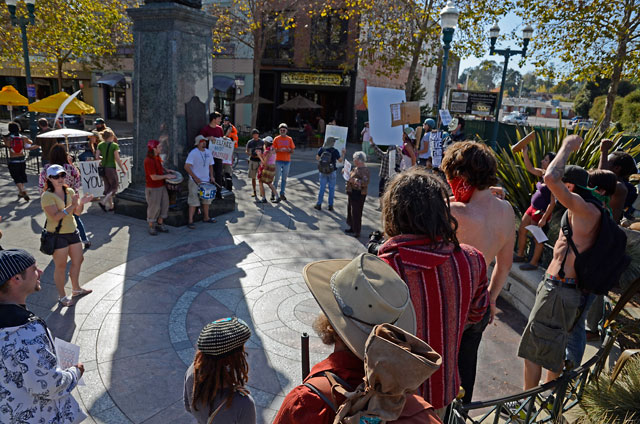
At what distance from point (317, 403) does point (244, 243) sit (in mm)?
6175

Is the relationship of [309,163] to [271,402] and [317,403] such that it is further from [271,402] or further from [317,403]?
[317,403]

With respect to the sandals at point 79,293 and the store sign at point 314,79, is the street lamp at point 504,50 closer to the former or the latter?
the store sign at point 314,79

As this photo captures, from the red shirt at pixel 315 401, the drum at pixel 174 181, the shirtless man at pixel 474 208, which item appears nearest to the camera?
the red shirt at pixel 315 401

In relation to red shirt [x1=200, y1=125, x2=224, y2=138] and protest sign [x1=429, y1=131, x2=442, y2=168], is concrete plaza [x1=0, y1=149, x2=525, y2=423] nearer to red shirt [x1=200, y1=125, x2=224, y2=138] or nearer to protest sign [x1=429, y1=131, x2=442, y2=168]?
red shirt [x1=200, y1=125, x2=224, y2=138]

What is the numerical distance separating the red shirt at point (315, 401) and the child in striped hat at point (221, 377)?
0.71 meters

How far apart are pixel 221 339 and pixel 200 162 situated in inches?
248

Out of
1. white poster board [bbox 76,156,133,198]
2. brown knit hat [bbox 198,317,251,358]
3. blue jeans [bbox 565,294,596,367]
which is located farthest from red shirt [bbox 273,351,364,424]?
white poster board [bbox 76,156,133,198]

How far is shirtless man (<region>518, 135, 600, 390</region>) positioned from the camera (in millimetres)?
3156

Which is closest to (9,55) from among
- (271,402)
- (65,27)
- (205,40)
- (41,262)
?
(65,27)

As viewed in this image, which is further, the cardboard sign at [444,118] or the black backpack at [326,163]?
the cardboard sign at [444,118]

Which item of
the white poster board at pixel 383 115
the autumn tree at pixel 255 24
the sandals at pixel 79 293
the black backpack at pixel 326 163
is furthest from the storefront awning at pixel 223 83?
the sandals at pixel 79 293

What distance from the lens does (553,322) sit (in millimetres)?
3301

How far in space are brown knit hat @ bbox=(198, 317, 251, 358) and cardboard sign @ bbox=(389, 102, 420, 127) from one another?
20.9ft

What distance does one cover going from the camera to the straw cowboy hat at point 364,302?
59.2 inches
